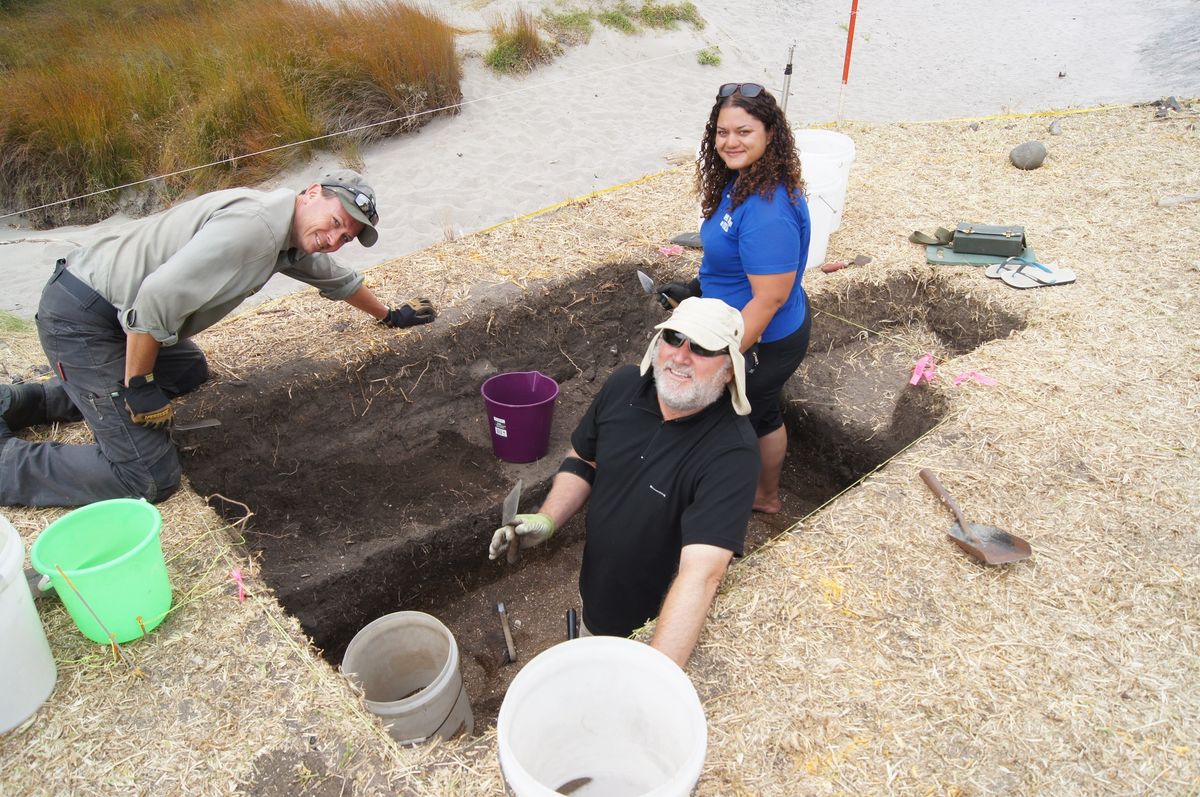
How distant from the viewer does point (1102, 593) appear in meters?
2.87

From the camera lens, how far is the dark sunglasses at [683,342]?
2.64 meters

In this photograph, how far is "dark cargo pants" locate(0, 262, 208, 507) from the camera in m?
3.32

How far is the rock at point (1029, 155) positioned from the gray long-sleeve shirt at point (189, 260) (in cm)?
658

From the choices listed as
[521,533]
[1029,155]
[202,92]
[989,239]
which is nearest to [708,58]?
[1029,155]

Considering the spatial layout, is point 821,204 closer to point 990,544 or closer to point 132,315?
point 990,544

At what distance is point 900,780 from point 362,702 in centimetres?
180

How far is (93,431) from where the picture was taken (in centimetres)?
338

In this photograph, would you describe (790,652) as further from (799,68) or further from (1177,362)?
(799,68)

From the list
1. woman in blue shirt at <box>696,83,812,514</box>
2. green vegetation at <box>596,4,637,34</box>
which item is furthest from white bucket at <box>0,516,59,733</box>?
green vegetation at <box>596,4,637,34</box>

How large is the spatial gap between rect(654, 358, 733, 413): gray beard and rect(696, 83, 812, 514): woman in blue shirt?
1.93ft

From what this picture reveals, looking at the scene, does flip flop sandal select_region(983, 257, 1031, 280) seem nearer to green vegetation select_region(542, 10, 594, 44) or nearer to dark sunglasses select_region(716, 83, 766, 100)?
dark sunglasses select_region(716, 83, 766, 100)

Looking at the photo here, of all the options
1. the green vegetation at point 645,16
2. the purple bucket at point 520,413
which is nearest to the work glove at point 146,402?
the purple bucket at point 520,413

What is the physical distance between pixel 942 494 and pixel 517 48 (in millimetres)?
10973

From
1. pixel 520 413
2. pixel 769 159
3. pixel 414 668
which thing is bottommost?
pixel 414 668
